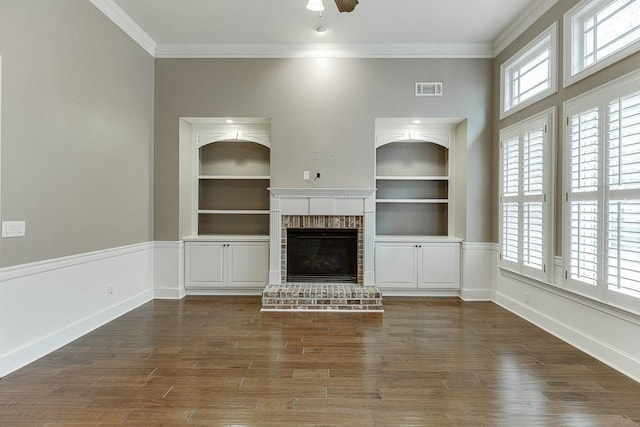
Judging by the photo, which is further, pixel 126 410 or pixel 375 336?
pixel 375 336

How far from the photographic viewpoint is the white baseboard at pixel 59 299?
2.71 m

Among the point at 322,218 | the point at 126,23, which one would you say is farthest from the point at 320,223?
the point at 126,23

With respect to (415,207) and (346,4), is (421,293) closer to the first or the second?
(415,207)

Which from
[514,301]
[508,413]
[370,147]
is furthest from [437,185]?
[508,413]

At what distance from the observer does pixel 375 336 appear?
3.48 meters

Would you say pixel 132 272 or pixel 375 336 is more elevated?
pixel 132 272

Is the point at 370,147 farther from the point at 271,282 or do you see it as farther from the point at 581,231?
the point at 581,231

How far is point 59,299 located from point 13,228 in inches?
32.7

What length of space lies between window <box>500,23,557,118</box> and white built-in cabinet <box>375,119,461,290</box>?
868 millimetres

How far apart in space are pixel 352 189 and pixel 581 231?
8.38ft

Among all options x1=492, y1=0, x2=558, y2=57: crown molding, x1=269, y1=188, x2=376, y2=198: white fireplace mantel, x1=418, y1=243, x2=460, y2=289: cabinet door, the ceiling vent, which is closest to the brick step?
x1=418, y1=243, x2=460, y2=289: cabinet door

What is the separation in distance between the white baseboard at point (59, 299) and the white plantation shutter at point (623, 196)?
15.5 ft

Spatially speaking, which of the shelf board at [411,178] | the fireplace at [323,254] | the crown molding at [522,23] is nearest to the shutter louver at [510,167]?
the shelf board at [411,178]

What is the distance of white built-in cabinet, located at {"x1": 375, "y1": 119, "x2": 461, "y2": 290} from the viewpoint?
500cm
